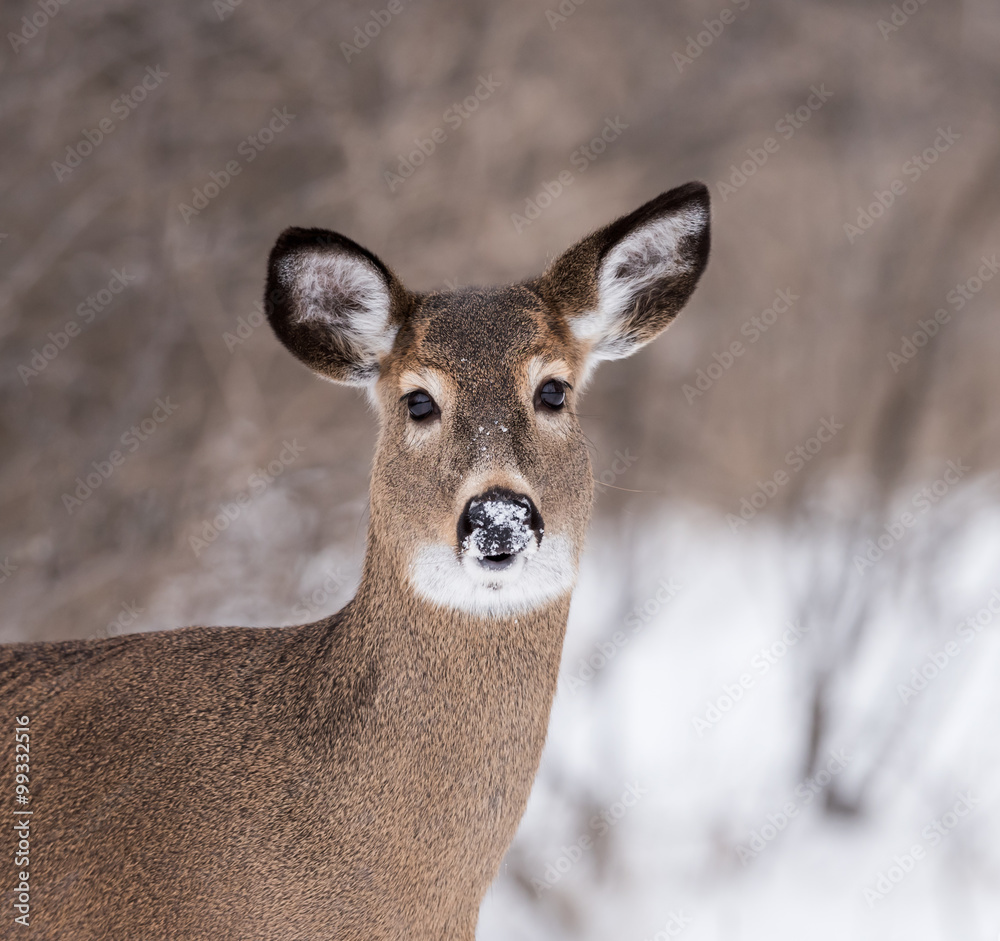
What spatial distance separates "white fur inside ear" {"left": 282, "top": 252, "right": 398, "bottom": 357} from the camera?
10.6 ft

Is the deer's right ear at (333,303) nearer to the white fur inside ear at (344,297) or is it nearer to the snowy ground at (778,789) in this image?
the white fur inside ear at (344,297)

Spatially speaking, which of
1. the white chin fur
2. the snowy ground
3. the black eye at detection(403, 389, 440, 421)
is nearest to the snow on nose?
the white chin fur

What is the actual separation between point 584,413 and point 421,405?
10.7 feet

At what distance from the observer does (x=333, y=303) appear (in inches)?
132

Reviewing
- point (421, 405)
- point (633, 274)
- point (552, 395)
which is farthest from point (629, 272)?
point (421, 405)

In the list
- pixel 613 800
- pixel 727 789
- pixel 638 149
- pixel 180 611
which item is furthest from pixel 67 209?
pixel 727 789

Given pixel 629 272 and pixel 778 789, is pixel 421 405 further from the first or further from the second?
pixel 778 789

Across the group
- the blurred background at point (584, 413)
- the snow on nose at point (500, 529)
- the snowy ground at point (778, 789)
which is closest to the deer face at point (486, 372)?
the snow on nose at point (500, 529)

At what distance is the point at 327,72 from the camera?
6.94m

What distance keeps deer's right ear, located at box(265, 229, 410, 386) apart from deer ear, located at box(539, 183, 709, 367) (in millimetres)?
508

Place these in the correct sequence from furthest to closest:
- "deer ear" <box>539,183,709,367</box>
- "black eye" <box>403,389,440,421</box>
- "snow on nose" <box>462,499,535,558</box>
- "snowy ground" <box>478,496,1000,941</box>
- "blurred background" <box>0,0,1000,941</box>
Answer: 1. "blurred background" <box>0,0,1000,941</box>
2. "snowy ground" <box>478,496,1000,941</box>
3. "deer ear" <box>539,183,709,367</box>
4. "black eye" <box>403,389,440,421</box>
5. "snow on nose" <box>462,499,535,558</box>

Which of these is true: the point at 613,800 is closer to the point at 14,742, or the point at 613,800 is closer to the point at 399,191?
the point at 399,191

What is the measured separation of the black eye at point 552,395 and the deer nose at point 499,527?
48cm

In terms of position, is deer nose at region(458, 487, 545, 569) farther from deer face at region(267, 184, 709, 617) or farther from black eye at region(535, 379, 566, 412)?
black eye at region(535, 379, 566, 412)
